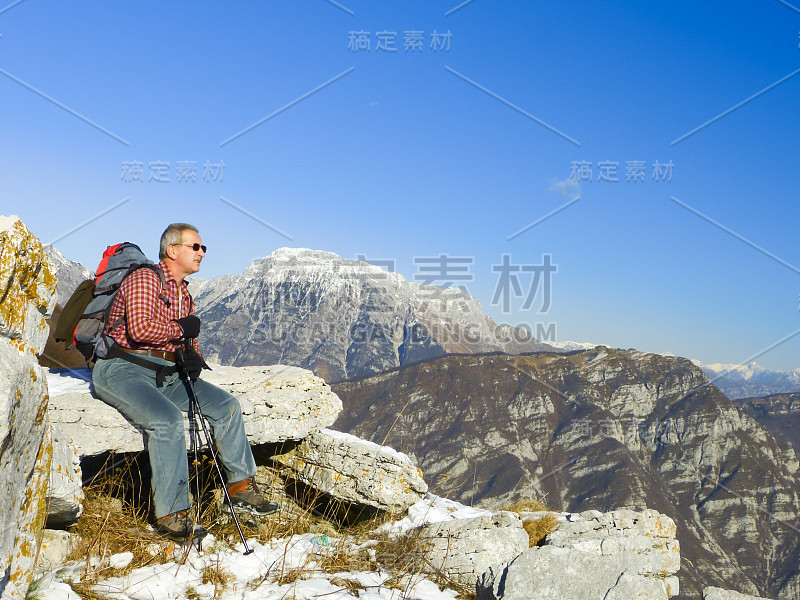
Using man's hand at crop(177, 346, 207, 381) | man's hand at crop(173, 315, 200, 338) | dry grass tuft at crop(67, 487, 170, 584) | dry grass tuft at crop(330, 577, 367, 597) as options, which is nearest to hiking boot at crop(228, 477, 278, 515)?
dry grass tuft at crop(67, 487, 170, 584)

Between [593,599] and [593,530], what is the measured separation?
6089 mm

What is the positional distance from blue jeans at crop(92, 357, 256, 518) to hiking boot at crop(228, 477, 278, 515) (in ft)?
0.36

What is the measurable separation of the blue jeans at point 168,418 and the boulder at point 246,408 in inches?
9.5

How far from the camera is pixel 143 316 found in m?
6.51

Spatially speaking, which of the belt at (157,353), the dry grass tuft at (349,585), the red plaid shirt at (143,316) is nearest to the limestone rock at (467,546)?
the dry grass tuft at (349,585)

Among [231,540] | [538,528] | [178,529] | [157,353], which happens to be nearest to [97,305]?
[157,353]

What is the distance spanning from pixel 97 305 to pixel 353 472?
14.9 feet

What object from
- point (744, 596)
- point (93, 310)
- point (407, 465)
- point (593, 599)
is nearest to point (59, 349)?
point (93, 310)

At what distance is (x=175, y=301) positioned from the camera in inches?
278

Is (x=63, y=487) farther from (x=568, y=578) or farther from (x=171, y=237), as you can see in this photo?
(x=568, y=578)

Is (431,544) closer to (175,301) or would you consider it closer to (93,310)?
(175,301)

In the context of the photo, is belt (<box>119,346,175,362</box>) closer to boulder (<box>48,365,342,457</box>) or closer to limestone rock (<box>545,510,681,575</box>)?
boulder (<box>48,365,342,457</box>)

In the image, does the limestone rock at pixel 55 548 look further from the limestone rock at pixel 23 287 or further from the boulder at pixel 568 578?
the boulder at pixel 568 578

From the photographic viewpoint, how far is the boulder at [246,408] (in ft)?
21.8
